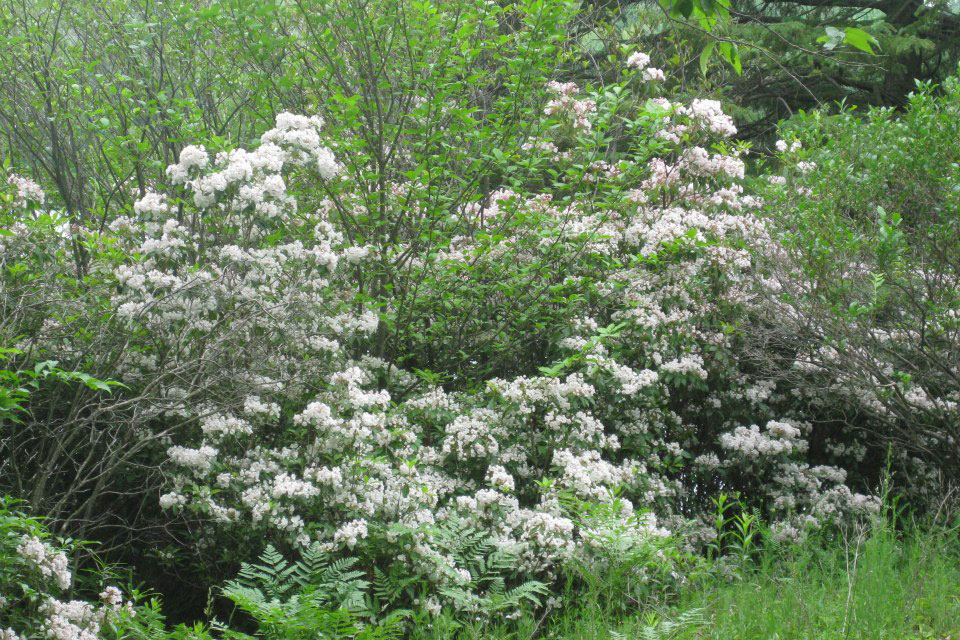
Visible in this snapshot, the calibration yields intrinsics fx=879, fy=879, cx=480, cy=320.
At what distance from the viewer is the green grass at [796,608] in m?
3.73

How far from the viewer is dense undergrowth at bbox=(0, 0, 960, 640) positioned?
446cm

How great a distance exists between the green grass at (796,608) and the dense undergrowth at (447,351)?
0.03 metres

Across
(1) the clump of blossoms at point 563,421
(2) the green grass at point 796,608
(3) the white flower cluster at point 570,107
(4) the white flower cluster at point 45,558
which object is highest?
(3) the white flower cluster at point 570,107

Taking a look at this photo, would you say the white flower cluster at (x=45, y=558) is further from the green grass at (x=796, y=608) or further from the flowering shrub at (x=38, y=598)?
the green grass at (x=796, y=608)

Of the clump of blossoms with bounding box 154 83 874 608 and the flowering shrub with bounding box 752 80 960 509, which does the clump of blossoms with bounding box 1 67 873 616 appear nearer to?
the clump of blossoms with bounding box 154 83 874 608

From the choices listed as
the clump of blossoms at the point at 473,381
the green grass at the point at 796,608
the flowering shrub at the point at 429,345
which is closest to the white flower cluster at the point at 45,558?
the clump of blossoms at the point at 473,381

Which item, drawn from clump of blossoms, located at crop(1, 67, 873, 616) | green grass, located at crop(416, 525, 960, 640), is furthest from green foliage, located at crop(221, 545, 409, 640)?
green grass, located at crop(416, 525, 960, 640)

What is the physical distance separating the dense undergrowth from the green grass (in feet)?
0.09

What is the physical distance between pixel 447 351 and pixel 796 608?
3358 mm

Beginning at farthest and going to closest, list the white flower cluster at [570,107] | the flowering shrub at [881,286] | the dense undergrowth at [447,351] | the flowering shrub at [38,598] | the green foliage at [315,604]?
1. the white flower cluster at [570,107]
2. the flowering shrub at [881,286]
3. the dense undergrowth at [447,351]
4. the green foliage at [315,604]
5. the flowering shrub at [38,598]

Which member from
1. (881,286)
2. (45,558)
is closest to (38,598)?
(45,558)

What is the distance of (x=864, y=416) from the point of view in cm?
699

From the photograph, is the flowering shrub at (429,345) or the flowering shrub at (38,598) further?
the flowering shrub at (429,345)

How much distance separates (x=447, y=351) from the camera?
6652 mm
